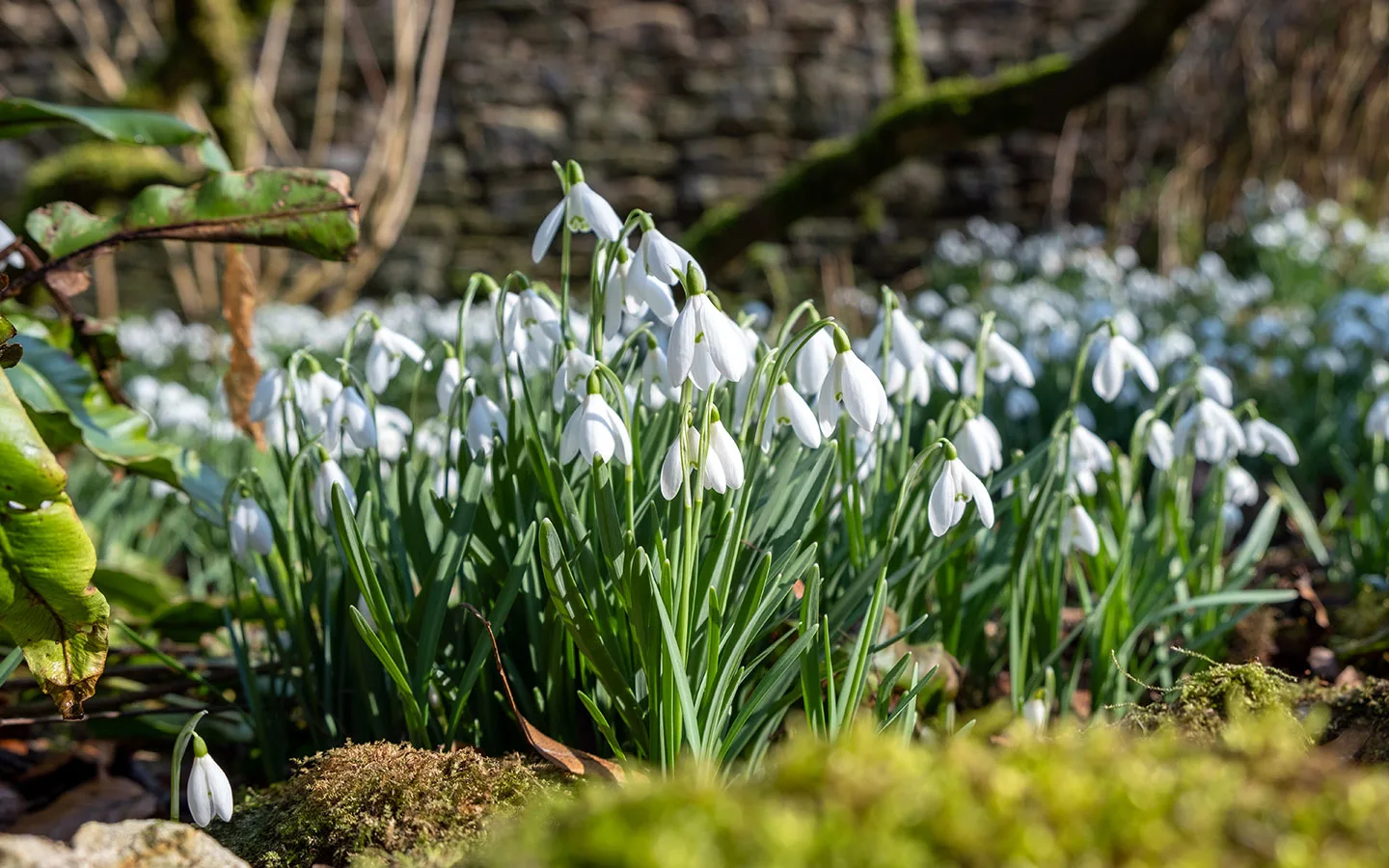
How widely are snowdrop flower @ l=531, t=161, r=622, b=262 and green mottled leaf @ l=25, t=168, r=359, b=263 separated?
22.3 inches

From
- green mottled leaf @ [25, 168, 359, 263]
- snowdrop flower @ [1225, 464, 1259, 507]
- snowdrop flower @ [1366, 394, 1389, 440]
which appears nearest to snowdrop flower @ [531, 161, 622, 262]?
green mottled leaf @ [25, 168, 359, 263]

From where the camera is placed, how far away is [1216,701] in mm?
1340

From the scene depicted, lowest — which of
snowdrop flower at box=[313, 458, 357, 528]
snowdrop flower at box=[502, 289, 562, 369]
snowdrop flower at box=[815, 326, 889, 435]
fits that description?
snowdrop flower at box=[313, 458, 357, 528]

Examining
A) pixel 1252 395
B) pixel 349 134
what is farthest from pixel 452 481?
pixel 349 134

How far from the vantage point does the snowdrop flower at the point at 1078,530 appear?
1.60 m

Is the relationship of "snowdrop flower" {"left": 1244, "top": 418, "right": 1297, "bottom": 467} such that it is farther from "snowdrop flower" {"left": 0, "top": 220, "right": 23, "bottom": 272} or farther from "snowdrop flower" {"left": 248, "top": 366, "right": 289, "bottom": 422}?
"snowdrop flower" {"left": 0, "top": 220, "right": 23, "bottom": 272}

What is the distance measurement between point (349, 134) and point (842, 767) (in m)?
8.16

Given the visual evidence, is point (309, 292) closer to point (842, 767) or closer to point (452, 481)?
point (452, 481)

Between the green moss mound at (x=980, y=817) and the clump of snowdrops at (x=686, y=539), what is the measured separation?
51 centimetres

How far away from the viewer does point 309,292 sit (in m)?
7.50

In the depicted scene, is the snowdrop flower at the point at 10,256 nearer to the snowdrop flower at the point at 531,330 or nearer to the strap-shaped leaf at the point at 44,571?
the strap-shaped leaf at the point at 44,571

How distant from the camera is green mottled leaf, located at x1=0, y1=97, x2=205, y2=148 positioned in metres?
1.83

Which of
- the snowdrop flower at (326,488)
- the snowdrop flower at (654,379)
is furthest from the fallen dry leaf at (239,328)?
the snowdrop flower at (654,379)

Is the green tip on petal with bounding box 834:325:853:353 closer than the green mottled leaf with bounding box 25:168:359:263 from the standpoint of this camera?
Yes
